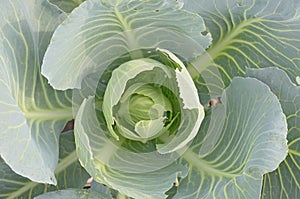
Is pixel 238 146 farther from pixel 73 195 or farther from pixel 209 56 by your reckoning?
pixel 73 195

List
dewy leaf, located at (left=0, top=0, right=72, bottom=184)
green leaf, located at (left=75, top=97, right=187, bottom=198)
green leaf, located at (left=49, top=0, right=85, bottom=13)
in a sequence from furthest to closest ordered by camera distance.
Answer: green leaf, located at (left=49, top=0, right=85, bottom=13) < green leaf, located at (left=75, top=97, right=187, bottom=198) < dewy leaf, located at (left=0, top=0, right=72, bottom=184)

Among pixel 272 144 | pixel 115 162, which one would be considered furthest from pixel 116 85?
pixel 272 144

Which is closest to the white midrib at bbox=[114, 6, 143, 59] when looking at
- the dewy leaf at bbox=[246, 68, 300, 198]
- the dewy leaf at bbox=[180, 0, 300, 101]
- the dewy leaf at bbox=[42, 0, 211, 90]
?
the dewy leaf at bbox=[42, 0, 211, 90]

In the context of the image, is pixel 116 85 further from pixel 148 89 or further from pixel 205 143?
pixel 205 143

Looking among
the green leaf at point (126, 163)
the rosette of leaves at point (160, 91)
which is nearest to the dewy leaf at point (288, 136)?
the rosette of leaves at point (160, 91)

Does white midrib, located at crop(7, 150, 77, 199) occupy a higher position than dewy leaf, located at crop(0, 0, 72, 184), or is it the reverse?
dewy leaf, located at crop(0, 0, 72, 184)

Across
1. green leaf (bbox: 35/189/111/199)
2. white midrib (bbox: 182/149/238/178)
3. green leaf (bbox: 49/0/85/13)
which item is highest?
green leaf (bbox: 49/0/85/13)

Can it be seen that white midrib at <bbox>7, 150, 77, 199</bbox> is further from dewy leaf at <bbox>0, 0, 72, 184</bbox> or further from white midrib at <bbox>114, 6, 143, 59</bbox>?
white midrib at <bbox>114, 6, 143, 59</bbox>
